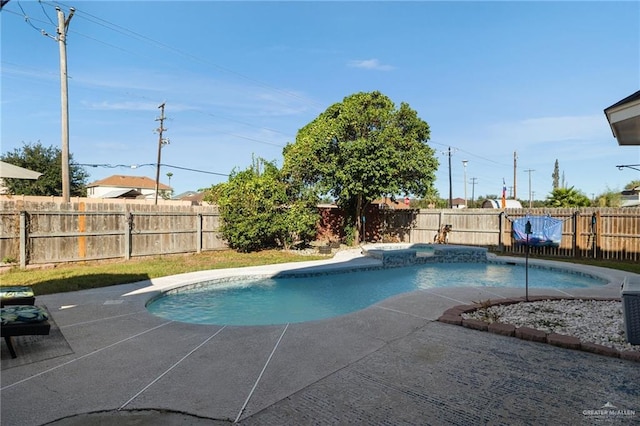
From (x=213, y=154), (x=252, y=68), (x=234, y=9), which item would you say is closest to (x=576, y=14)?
(x=234, y=9)

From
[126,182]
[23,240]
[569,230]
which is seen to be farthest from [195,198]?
[569,230]

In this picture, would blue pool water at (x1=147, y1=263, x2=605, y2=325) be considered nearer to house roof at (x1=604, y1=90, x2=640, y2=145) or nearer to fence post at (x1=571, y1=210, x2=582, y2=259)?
fence post at (x1=571, y1=210, x2=582, y2=259)

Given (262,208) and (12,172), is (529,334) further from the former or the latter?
(262,208)

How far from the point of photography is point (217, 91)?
68.1 ft

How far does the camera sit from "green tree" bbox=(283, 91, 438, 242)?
50.9 feet

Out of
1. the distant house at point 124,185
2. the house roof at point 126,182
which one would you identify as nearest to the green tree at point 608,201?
the distant house at point 124,185

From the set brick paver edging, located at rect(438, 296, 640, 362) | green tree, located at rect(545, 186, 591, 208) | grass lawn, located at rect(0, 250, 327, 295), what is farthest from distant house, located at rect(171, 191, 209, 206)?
brick paver edging, located at rect(438, 296, 640, 362)

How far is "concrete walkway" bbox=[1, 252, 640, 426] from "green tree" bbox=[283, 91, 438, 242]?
10.9 m

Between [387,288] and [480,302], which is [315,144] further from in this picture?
[480,302]

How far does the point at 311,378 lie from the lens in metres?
3.42

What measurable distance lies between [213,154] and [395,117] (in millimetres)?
17543

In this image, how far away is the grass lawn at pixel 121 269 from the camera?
8094 millimetres

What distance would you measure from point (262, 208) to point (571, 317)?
11.2 m

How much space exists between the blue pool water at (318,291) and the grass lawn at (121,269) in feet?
6.11
